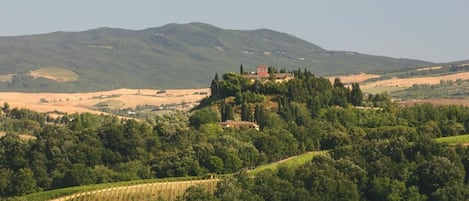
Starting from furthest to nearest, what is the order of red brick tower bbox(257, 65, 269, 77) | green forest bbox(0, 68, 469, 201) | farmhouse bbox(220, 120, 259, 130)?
red brick tower bbox(257, 65, 269, 77) → farmhouse bbox(220, 120, 259, 130) → green forest bbox(0, 68, 469, 201)

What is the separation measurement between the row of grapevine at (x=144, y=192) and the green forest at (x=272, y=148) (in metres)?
3.94

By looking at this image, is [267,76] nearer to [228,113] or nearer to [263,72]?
[263,72]

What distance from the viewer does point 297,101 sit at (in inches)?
5167

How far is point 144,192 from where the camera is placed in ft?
251

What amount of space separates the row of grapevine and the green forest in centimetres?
394

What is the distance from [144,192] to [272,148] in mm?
26106

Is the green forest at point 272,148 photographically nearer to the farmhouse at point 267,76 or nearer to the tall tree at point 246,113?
the tall tree at point 246,113

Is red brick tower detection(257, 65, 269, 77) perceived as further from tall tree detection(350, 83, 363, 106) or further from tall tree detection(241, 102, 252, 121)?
tall tree detection(241, 102, 252, 121)

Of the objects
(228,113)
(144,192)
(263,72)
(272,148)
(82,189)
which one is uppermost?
(263,72)

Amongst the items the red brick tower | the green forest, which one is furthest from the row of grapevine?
the red brick tower

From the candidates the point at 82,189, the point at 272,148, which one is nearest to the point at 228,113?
the point at 272,148

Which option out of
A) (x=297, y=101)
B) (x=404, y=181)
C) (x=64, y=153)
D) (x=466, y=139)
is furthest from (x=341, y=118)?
(x=404, y=181)

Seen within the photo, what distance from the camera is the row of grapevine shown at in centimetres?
7456

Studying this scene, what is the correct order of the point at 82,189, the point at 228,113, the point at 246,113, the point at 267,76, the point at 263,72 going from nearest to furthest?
the point at 82,189
the point at 246,113
the point at 228,113
the point at 267,76
the point at 263,72
